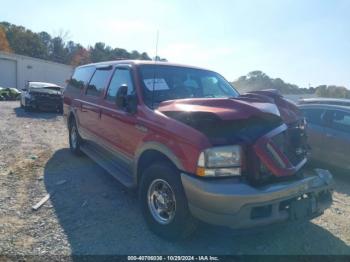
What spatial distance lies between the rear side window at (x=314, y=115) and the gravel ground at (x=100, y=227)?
1.49 m

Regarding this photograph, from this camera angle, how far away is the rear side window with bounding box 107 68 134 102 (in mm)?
4571

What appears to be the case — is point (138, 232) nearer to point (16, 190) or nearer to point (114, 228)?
point (114, 228)

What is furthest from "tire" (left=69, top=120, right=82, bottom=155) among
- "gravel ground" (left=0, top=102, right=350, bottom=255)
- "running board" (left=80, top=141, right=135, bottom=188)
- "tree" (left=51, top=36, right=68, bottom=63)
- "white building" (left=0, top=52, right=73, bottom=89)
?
"tree" (left=51, top=36, right=68, bottom=63)

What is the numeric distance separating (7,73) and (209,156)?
1496 inches

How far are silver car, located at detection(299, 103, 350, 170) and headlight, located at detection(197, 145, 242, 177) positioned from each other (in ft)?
14.1

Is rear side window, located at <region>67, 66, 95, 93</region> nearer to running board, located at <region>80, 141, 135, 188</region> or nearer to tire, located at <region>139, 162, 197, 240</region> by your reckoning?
running board, located at <region>80, 141, 135, 188</region>

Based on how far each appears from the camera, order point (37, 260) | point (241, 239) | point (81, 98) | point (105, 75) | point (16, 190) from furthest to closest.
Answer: point (81, 98) → point (105, 75) → point (16, 190) → point (241, 239) → point (37, 260)

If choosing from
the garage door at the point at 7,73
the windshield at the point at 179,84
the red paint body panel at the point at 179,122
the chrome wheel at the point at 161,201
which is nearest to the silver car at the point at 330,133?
the windshield at the point at 179,84

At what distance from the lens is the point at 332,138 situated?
6.57m

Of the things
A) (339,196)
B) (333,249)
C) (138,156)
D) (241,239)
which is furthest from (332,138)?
(138,156)

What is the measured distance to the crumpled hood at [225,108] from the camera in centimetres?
313

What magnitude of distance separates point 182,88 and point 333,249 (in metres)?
2.68

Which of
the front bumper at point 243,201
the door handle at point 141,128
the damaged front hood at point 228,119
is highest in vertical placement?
the damaged front hood at point 228,119

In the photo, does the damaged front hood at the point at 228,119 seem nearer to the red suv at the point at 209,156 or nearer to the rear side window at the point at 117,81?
the red suv at the point at 209,156
